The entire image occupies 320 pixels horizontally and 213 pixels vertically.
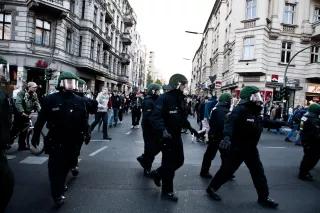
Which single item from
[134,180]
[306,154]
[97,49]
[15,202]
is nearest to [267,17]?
[97,49]

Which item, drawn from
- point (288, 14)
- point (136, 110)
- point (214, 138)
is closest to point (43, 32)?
point (136, 110)

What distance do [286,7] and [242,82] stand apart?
720 centimetres

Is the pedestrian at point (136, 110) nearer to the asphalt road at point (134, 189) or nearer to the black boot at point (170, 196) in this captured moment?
the asphalt road at point (134, 189)

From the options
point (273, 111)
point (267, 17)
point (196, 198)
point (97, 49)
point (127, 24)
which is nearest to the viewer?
point (196, 198)

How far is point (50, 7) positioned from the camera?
27500 mm

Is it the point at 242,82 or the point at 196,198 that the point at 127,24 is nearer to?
the point at 242,82

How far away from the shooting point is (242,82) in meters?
29.3

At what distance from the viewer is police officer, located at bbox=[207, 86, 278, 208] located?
17.9 ft

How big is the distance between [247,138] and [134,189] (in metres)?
2.05

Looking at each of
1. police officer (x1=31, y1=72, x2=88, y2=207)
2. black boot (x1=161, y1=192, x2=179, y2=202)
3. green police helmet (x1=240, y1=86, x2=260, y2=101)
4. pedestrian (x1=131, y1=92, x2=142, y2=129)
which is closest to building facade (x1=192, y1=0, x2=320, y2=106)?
pedestrian (x1=131, y1=92, x2=142, y2=129)

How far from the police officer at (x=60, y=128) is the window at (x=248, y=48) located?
2520cm

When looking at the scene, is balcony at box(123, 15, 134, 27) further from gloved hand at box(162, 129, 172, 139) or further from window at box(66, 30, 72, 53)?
gloved hand at box(162, 129, 172, 139)

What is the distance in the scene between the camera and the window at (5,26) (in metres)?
26.9

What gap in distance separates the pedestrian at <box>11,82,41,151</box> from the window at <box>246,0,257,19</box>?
23.4m
